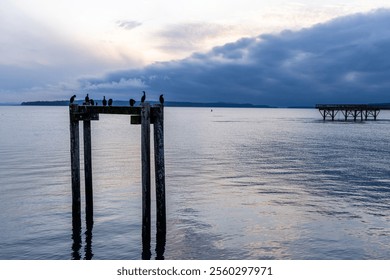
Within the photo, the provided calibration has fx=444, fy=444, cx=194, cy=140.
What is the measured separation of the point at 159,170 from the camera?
16.0 metres

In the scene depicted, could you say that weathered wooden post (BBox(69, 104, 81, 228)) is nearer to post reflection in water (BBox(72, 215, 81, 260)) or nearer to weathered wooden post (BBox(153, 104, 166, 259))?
post reflection in water (BBox(72, 215, 81, 260))

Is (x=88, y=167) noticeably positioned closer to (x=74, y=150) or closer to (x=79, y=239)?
(x=74, y=150)

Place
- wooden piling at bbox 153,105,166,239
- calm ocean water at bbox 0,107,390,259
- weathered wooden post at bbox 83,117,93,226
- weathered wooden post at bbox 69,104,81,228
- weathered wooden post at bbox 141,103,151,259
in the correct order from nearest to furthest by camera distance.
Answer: weathered wooden post at bbox 141,103,151,259, wooden piling at bbox 153,105,166,239, calm ocean water at bbox 0,107,390,259, weathered wooden post at bbox 69,104,81,228, weathered wooden post at bbox 83,117,93,226

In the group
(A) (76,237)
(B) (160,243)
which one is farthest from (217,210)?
(A) (76,237)

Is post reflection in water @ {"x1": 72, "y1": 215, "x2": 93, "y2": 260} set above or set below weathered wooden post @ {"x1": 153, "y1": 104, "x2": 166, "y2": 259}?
below

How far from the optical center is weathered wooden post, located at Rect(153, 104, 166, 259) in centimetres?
1573

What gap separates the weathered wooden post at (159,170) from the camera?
1573 cm

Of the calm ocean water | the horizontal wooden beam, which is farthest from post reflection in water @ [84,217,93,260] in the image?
the horizontal wooden beam

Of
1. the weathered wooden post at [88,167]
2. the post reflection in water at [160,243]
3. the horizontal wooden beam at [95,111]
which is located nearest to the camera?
the post reflection in water at [160,243]

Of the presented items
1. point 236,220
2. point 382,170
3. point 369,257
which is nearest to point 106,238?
point 236,220

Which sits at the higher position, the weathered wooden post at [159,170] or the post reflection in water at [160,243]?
the weathered wooden post at [159,170]

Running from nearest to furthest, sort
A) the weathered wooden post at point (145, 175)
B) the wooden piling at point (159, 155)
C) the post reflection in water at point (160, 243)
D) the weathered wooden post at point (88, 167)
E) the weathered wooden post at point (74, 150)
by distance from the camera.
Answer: the weathered wooden post at point (145, 175), the post reflection in water at point (160, 243), the wooden piling at point (159, 155), the weathered wooden post at point (74, 150), the weathered wooden post at point (88, 167)

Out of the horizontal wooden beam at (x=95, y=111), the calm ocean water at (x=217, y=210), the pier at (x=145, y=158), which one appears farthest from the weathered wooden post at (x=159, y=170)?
the horizontal wooden beam at (x=95, y=111)

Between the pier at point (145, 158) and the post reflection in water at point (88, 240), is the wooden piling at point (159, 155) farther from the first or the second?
the post reflection in water at point (88, 240)
